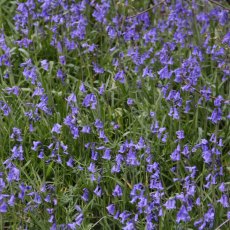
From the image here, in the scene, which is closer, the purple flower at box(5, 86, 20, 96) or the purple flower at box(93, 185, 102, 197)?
the purple flower at box(93, 185, 102, 197)

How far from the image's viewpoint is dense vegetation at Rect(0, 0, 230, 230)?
4.56 meters

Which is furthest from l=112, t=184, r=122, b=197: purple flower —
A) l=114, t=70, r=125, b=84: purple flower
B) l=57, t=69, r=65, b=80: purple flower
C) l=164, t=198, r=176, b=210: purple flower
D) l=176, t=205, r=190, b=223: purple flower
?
l=57, t=69, r=65, b=80: purple flower

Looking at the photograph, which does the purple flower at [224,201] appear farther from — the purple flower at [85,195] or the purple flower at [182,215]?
the purple flower at [85,195]

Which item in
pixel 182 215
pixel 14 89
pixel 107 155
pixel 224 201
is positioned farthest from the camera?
pixel 14 89

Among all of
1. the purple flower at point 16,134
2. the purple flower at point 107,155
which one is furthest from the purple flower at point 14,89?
the purple flower at point 107,155

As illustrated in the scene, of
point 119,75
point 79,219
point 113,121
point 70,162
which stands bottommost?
point 79,219

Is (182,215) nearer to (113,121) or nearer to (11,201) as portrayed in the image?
(11,201)

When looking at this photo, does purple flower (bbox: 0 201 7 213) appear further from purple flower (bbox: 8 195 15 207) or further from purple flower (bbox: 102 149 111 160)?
purple flower (bbox: 102 149 111 160)

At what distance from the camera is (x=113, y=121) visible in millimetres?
5605

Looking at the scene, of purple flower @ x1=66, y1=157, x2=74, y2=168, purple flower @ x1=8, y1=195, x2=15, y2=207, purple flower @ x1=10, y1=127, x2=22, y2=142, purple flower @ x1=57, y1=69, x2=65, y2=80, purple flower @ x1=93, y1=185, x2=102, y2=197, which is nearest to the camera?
purple flower @ x1=8, y1=195, x2=15, y2=207

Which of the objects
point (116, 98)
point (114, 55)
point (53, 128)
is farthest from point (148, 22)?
point (53, 128)

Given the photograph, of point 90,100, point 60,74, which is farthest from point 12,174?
point 60,74

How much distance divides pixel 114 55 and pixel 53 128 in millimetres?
1806

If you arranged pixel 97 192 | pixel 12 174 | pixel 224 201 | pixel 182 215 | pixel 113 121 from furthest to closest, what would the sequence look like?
pixel 113 121
pixel 97 192
pixel 12 174
pixel 224 201
pixel 182 215
